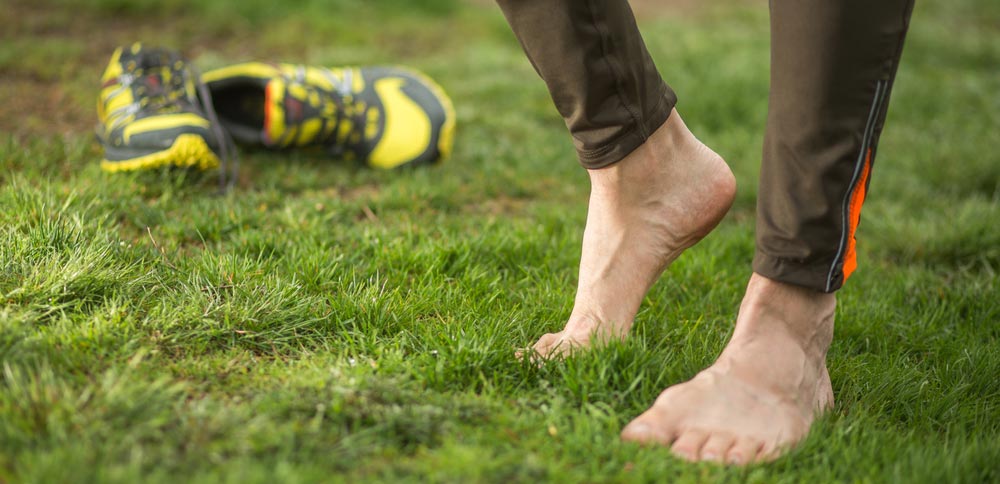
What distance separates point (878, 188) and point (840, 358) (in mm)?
1590

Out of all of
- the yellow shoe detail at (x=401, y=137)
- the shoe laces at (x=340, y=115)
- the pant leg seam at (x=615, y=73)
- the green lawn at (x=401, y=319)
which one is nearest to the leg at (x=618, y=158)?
the pant leg seam at (x=615, y=73)

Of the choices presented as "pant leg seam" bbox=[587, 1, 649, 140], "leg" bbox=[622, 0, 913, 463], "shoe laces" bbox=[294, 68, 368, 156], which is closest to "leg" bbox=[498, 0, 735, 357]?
"pant leg seam" bbox=[587, 1, 649, 140]

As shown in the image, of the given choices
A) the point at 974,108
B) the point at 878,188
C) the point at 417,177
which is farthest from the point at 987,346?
the point at 974,108

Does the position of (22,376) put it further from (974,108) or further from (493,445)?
(974,108)

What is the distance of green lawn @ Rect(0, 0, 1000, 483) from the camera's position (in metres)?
1.12

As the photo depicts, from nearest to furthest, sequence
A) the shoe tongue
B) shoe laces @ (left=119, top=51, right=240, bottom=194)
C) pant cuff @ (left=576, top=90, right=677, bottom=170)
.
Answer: pant cuff @ (left=576, top=90, right=677, bottom=170), shoe laces @ (left=119, top=51, right=240, bottom=194), the shoe tongue

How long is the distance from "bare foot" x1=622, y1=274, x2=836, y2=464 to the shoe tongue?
68.2 inches

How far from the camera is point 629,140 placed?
4.60 ft

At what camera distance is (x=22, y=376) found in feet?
3.80

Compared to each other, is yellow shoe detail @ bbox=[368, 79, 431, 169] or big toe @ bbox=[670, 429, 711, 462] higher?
yellow shoe detail @ bbox=[368, 79, 431, 169]

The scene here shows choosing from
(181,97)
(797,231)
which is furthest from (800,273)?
(181,97)

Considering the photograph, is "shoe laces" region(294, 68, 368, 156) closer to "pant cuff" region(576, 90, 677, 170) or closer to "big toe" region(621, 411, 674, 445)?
"pant cuff" region(576, 90, 677, 170)

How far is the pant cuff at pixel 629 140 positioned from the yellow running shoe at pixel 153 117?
1.30 metres

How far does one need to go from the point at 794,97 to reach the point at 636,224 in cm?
44
